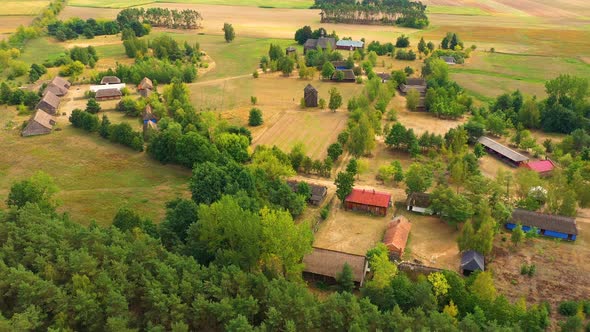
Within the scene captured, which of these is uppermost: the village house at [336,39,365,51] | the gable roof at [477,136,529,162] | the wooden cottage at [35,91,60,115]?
the village house at [336,39,365,51]

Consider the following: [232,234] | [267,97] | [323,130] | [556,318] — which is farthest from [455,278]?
[267,97]

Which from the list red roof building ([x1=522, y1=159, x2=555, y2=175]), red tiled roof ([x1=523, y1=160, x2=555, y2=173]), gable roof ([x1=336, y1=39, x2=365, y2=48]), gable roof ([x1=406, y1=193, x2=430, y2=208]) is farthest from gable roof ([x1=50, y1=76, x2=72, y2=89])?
red tiled roof ([x1=523, y1=160, x2=555, y2=173])

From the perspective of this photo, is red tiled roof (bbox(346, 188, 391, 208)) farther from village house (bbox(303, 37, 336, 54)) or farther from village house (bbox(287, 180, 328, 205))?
village house (bbox(303, 37, 336, 54))

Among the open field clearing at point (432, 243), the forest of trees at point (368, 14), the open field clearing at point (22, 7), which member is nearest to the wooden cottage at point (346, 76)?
the open field clearing at point (432, 243)

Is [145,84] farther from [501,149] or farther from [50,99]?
[501,149]

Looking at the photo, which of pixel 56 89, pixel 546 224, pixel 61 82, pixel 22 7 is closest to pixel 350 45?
pixel 61 82

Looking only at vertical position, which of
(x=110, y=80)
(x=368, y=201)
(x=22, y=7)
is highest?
(x=22, y=7)
